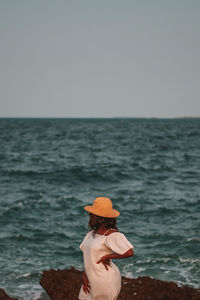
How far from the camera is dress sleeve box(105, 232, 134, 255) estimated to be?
3.81 meters

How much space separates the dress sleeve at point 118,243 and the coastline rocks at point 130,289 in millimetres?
3211

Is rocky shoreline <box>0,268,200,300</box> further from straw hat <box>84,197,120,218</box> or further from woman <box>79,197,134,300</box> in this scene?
straw hat <box>84,197,120,218</box>

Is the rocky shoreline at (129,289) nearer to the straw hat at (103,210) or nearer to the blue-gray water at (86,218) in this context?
the blue-gray water at (86,218)

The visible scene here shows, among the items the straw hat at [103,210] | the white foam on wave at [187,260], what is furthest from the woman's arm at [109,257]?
the white foam on wave at [187,260]

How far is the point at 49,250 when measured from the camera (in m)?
11.4

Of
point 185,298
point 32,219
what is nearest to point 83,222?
point 32,219

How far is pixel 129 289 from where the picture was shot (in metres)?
7.02

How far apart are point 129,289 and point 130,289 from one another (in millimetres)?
21

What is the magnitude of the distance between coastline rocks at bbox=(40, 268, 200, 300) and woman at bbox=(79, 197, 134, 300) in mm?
2752

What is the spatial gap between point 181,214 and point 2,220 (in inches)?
300

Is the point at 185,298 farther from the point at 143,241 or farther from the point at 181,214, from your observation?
the point at 181,214

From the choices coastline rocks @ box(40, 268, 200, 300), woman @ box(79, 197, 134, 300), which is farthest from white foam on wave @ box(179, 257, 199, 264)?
woman @ box(79, 197, 134, 300)

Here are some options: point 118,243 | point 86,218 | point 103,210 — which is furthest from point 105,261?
point 86,218

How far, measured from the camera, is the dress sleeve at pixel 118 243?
381 centimetres
